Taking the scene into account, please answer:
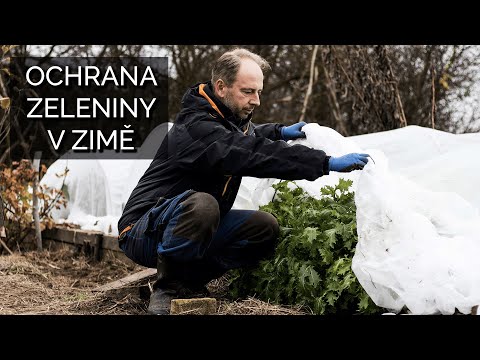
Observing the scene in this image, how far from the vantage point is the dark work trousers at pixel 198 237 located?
3.09m

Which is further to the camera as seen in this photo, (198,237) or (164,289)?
(164,289)

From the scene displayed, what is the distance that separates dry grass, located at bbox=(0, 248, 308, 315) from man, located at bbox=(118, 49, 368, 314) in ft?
0.91

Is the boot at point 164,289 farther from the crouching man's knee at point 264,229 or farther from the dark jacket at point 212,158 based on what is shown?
the crouching man's knee at point 264,229

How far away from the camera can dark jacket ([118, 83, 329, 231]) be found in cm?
297

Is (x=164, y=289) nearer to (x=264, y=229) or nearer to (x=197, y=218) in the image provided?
(x=197, y=218)

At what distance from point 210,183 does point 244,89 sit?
0.51 meters

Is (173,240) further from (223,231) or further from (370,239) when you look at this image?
(370,239)

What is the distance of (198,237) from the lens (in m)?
3.09

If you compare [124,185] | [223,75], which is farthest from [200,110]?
[124,185]

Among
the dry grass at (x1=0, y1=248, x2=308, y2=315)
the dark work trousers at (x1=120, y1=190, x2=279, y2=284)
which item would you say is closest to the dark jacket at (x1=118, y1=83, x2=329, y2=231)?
the dark work trousers at (x1=120, y1=190, x2=279, y2=284)

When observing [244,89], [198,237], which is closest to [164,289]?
[198,237]

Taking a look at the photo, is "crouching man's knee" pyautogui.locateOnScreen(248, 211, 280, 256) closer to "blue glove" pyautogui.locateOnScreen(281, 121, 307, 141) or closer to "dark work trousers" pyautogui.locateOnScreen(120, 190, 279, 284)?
"dark work trousers" pyautogui.locateOnScreen(120, 190, 279, 284)

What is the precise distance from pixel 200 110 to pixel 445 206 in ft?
4.23

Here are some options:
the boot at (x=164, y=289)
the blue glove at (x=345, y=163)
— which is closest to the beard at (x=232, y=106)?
the blue glove at (x=345, y=163)
